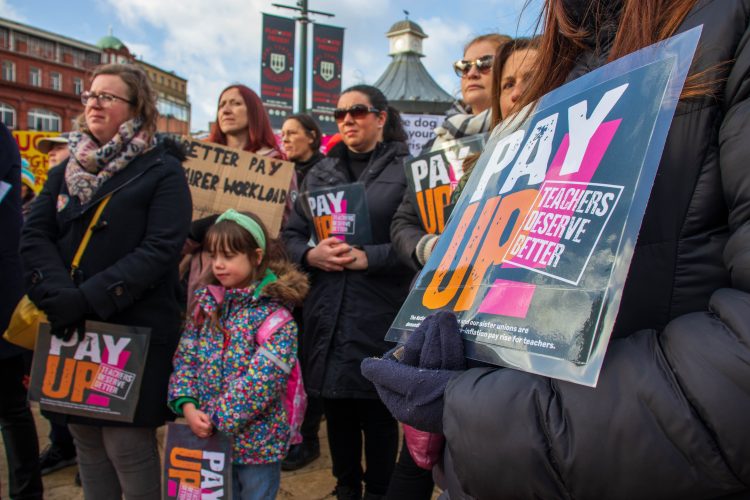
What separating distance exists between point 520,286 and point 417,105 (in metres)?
14.5

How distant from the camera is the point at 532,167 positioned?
0.84m

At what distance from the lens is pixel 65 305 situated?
6.77ft

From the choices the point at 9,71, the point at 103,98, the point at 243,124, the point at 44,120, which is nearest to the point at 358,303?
the point at 103,98

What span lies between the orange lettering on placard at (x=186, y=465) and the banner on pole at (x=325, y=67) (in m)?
8.09

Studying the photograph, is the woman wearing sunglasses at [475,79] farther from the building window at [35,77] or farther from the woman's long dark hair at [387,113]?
the building window at [35,77]

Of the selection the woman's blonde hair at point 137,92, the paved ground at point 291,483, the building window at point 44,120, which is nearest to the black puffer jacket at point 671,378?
the woman's blonde hair at point 137,92

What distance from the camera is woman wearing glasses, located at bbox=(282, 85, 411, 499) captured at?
2.52m

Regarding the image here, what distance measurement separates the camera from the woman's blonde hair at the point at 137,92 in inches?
94.3

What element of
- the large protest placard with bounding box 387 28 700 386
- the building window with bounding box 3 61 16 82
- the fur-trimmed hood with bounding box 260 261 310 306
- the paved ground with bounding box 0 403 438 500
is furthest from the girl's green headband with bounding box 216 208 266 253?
the building window with bounding box 3 61 16 82

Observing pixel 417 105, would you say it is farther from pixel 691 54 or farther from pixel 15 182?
pixel 691 54

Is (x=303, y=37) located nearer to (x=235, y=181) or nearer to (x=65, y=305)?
(x=235, y=181)

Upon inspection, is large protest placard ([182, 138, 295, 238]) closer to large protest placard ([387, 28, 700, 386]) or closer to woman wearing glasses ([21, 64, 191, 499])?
woman wearing glasses ([21, 64, 191, 499])

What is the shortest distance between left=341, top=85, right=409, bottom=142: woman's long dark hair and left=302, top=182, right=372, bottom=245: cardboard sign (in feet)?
1.59

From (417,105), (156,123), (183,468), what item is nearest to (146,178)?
(156,123)
